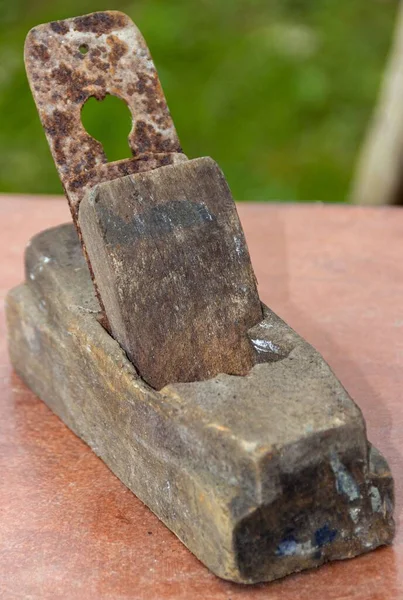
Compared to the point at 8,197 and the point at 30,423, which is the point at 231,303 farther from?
the point at 8,197

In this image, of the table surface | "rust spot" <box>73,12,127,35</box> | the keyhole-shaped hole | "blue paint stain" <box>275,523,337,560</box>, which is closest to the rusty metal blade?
"rust spot" <box>73,12,127,35</box>

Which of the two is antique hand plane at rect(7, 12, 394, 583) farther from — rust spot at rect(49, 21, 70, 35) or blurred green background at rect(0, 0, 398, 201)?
blurred green background at rect(0, 0, 398, 201)

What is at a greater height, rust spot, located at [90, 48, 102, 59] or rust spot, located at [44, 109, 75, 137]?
rust spot, located at [90, 48, 102, 59]

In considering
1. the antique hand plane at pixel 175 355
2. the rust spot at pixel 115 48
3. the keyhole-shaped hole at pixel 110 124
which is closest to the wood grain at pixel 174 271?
the antique hand plane at pixel 175 355

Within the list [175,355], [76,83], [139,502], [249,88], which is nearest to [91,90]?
[76,83]

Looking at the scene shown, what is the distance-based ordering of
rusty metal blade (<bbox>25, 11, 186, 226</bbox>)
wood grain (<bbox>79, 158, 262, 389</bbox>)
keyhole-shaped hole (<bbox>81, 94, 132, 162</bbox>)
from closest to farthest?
wood grain (<bbox>79, 158, 262, 389</bbox>) → rusty metal blade (<bbox>25, 11, 186, 226</bbox>) → keyhole-shaped hole (<bbox>81, 94, 132, 162</bbox>)

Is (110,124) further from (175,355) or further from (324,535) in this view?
(324,535)

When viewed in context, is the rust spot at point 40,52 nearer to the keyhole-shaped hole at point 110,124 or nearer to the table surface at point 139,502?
the table surface at point 139,502
